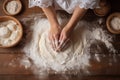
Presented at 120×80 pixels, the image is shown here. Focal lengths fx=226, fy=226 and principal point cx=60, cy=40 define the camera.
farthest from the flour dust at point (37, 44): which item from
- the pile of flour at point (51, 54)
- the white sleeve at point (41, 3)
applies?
the white sleeve at point (41, 3)

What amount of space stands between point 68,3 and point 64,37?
0.17 metres

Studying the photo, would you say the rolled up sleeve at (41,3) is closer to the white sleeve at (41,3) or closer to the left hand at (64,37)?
the white sleeve at (41,3)

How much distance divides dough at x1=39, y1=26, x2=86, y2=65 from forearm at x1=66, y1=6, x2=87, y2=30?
7cm

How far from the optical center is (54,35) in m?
1.08

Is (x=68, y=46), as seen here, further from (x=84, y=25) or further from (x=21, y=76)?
(x=21, y=76)

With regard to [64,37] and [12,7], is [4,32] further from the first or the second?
[64,37]

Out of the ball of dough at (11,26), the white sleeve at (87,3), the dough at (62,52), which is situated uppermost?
the white sleeve at (87,3)

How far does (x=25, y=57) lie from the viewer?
44.7 inches

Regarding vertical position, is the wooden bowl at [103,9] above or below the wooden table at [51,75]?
above

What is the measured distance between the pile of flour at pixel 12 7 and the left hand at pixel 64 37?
305 mm

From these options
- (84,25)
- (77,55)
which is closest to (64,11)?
(84,25)

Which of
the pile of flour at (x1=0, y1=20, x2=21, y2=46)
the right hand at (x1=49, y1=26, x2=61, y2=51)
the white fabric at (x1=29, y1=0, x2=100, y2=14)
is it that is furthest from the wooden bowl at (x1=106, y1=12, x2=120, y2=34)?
the pile of flour at (x1=0, y1=20, x2=21, y2=46)

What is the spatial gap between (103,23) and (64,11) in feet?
0.70

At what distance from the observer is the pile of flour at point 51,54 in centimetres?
110
